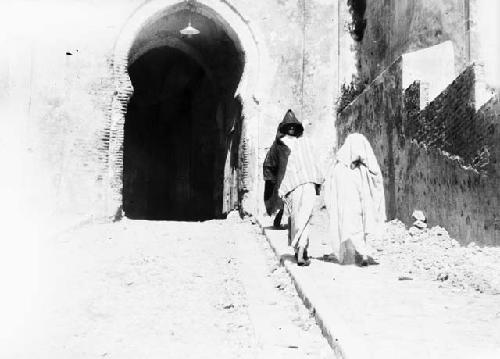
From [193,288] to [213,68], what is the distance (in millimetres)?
9746

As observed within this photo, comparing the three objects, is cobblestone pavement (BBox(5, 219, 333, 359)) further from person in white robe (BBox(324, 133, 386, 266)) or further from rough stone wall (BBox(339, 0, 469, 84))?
rough stone wall (BBox(339, 0, 469, 84))

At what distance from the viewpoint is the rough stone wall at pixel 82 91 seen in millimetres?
12258

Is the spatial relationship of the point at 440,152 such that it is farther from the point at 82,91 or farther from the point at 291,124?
the point at 82,91

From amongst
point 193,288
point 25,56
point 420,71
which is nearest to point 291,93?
point 420,71

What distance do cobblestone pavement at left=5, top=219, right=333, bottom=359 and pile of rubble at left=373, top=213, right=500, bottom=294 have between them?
4.62ft

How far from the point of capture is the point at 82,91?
41.3 feet

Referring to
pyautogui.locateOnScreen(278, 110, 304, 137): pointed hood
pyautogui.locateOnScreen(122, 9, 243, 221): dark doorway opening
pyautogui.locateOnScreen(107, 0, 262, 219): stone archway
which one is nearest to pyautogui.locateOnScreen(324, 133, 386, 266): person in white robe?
pyautogui.locateOnScreen(278, 110, 304, 137): pointed hood

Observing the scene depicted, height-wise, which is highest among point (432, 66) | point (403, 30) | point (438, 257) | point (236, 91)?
point (403, 30)

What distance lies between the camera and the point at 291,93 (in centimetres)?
1338

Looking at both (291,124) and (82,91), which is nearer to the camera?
(291,124)

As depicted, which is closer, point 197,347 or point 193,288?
point 197,347

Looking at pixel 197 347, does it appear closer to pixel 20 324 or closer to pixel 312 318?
pixel 312 318

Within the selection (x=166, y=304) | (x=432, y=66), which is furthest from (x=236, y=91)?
(x=166, y=304)

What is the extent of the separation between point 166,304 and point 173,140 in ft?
53.9
